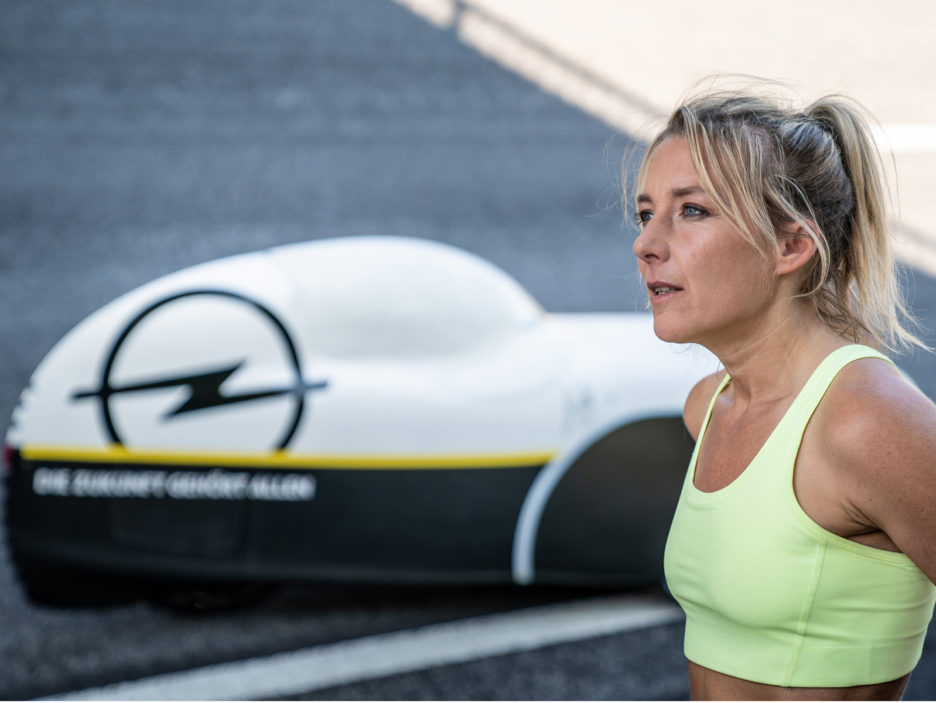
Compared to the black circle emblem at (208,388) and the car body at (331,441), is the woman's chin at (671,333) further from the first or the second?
the black circle emblem at (208,388)

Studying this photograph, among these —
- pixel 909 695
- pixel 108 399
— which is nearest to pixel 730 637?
pixel 909 695

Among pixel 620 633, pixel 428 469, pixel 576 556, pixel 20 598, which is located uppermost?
pixel 428 469

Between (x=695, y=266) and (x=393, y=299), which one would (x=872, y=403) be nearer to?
(x=695, y=266)

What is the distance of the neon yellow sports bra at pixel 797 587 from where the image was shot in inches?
41.1

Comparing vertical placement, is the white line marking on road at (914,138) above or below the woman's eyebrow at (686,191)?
below

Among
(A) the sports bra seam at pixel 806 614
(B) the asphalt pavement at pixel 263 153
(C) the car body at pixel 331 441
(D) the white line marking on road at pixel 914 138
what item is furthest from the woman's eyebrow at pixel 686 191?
(D) the white line marking on road at pixel 914 138

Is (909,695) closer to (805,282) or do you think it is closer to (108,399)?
(805,282)

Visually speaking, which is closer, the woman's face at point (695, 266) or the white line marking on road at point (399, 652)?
the woman's face at point (695, 266)

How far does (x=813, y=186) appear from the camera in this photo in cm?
115

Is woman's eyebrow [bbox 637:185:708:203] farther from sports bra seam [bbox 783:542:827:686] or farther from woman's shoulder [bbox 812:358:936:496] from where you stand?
sports bra seam [bbox 783:542:827:686]

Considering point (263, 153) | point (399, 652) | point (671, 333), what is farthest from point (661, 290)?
point (263, 153)

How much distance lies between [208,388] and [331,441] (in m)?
0.38

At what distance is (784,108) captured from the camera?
4.03 feet

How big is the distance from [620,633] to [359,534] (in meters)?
0.89
